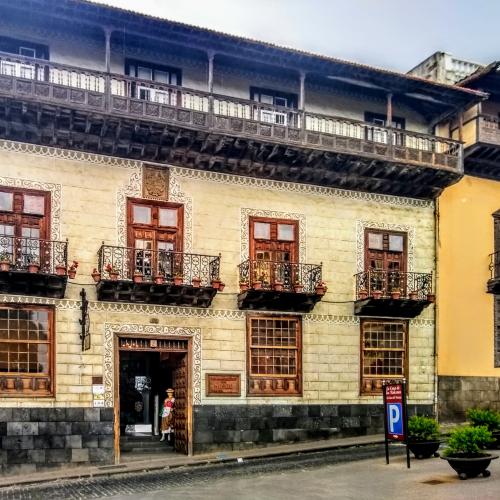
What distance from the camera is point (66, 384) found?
20.4m

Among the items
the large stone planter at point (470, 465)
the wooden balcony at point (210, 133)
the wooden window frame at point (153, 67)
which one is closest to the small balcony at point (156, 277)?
the wooden balcony at point (210, 133)

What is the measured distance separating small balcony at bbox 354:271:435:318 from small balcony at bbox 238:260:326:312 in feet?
5.02

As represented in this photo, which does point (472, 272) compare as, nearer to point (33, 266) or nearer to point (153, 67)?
point (153, 67)

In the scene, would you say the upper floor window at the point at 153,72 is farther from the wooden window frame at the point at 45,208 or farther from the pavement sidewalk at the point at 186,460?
the pavement sidewalk at the point at 186,460

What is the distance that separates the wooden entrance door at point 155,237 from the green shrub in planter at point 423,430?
24.7ft

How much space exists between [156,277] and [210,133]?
4292 mm

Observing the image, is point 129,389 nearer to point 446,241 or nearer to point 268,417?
point 268,417

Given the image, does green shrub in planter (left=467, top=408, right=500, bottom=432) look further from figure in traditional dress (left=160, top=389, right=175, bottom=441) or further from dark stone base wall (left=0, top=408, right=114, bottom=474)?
dark stone base wall (left=0, top=408, right=114, bottom=474)

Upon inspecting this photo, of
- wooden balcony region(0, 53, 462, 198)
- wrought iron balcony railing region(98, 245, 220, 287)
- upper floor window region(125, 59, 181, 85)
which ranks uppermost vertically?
upper floor window region(125, 59, 181, 85)

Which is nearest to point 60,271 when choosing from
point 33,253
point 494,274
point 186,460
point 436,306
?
point 33,253

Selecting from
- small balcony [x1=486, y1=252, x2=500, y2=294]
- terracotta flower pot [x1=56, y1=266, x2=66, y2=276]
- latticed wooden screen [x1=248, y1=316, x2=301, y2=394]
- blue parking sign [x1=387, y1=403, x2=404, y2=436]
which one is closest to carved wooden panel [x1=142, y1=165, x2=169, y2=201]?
terracotta flower pot [x1=56, y1=266, x2=66, y2=276]

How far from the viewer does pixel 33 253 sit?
20266 mm

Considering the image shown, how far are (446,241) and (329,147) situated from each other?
570cm

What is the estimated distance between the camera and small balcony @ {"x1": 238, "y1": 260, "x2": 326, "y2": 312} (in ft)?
74.2
